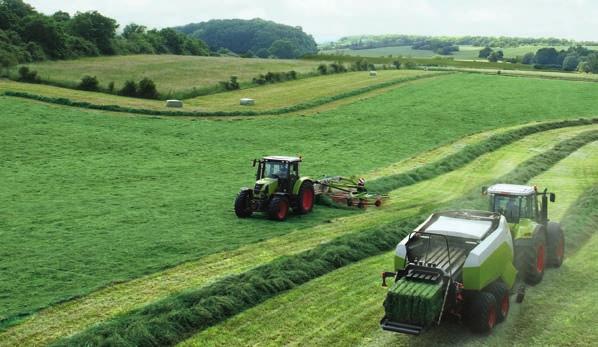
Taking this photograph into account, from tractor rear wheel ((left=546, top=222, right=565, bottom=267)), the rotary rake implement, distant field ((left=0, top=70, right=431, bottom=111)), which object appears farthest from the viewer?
distant field ((left=0, top=70, right=431, bottom=111))

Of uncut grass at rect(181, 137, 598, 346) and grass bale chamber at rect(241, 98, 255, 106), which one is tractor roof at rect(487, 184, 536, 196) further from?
grass bale chamber at rect(241, 98, 255, 106)

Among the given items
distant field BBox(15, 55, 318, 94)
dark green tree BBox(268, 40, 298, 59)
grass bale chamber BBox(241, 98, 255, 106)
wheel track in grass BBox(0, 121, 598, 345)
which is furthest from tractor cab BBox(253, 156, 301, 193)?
dark green tree BBox(268, 40, 298, 59)

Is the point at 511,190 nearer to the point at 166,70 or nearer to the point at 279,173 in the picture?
the point at 279,173

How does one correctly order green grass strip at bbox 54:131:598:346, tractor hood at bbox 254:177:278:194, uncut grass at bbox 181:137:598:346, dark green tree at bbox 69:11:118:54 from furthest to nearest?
dark green tree at bbox 69:11:118:54, tractor hood at bbox 254:177:278:194, uncut grass at bbox 181:137:598:346, green grass strip at bbox 54:131:598:346

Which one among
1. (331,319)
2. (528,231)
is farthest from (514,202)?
(331,319)

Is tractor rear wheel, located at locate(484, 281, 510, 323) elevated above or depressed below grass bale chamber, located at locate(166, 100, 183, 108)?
above

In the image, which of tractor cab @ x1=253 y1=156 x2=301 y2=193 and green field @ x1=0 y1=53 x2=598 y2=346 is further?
tractor cab @ x1=253 y1=156 x2=301 y2=193

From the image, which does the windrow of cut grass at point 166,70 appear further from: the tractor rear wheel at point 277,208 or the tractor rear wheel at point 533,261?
the tractor rear wheel at point 533,261

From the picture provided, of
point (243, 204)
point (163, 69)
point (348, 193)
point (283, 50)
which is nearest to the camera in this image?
point (243, 204)

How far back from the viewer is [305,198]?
2514cm

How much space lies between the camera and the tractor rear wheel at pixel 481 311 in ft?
43.9

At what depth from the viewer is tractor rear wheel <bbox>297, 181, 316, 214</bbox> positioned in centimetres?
2473

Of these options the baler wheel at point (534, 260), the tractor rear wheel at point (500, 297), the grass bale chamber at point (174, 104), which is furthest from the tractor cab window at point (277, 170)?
the grass bale chamber at point (174, 104)

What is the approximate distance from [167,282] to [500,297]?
25.4 feet
